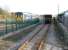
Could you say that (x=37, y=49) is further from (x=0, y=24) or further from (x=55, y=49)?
(x=0, y=24)

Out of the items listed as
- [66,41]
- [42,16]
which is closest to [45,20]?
[42,16]

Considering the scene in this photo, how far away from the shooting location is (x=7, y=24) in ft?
74.1

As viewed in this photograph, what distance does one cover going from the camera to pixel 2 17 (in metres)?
19.9

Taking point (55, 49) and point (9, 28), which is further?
point (9, 28)

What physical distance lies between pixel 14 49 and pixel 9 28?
11.4m

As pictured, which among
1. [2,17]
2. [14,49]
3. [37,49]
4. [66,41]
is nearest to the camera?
[14,49]

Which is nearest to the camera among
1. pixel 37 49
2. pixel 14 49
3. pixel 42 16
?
pixel 14 49

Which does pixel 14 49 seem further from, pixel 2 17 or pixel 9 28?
pixel 9 28

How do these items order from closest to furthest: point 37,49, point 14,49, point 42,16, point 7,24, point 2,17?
point 14,49, point 37,49, point 2,17, point 7,24, point 42,16

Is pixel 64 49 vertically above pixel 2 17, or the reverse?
pixel 2 17

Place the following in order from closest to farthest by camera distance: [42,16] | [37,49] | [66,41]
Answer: [37,49]
[66,41]
[42,16]

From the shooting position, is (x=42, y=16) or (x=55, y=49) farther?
(x=42, y=16)

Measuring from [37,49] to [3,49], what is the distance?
6.88 feet

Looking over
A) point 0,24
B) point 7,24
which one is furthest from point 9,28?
point 0,24
